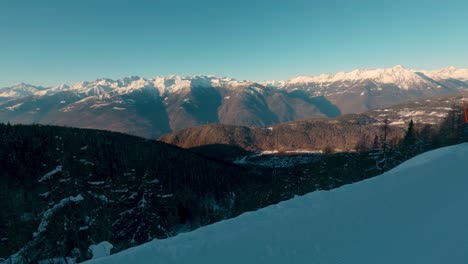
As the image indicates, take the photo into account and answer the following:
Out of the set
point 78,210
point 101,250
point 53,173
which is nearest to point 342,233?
point 101,250

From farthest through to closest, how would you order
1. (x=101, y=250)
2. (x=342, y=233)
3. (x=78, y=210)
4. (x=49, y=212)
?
(x=78, y=210), (x=49, y=212), (x=101, y=250), (x=342, y=233)

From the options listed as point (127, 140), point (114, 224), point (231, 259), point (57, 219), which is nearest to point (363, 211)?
point (231, 259)

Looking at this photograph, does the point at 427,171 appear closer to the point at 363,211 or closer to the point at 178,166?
the point at 363,211

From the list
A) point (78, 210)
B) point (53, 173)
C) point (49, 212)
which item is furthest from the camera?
point (78, 210)

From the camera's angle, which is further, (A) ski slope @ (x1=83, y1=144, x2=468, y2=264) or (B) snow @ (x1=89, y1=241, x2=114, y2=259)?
(B) snow @ (x1=89, y1=241, x2=114, y2=259)

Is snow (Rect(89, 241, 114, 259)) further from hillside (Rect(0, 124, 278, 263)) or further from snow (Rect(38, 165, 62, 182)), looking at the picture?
snow (Rect(38, 165, 62, 182))

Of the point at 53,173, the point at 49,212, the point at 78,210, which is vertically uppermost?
the point at 53,173

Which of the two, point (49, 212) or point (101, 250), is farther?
point (49, 212)

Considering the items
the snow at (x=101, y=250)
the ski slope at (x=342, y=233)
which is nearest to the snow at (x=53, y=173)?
the snow at (x=101, y=250)

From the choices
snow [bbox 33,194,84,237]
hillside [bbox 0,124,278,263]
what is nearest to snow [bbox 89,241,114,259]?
hillside [bbox 0,124,278,263]

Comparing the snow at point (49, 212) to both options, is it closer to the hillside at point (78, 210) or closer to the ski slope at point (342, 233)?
the hillside at point (78, 210)

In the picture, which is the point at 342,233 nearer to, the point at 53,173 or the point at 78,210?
the point at 78,210
